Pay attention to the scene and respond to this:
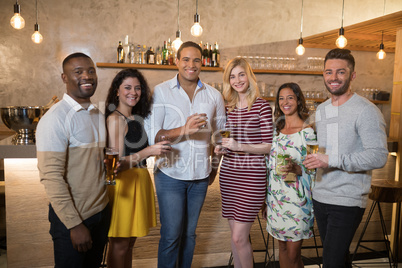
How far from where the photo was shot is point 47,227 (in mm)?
2754

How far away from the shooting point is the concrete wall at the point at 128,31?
509 centimetres

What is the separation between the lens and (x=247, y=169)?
7.68 ft

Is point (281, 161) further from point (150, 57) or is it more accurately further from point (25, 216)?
point (150, 57)

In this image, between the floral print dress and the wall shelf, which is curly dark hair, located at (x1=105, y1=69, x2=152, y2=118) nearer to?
the floral print dress

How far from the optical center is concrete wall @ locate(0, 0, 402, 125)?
5.09 metres

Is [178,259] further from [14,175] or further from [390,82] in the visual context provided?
[390,82]

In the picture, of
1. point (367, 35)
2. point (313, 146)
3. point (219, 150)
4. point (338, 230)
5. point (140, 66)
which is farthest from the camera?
point (140, 66)

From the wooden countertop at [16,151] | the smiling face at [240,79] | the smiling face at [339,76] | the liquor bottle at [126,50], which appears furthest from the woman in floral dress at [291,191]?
the liquor bottle at [126,50]

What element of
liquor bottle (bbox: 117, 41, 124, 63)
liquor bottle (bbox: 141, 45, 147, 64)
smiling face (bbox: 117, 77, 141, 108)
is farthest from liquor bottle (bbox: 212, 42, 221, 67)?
smiling face (bbox: 117, 77, 141, 108)

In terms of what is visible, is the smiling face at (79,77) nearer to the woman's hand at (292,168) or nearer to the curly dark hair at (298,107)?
the woman's hand at (292,168)

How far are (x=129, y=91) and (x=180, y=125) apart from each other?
1.28ft

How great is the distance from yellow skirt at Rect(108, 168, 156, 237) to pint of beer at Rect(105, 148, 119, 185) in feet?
0.78

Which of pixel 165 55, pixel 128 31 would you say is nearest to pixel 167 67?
pixel 165 55

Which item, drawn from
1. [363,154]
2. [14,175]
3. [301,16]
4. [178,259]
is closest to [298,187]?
[363,154]
